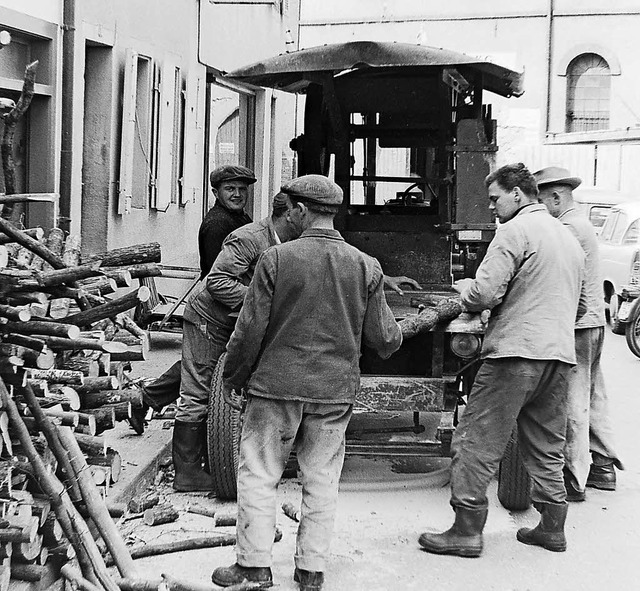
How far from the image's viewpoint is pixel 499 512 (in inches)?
248

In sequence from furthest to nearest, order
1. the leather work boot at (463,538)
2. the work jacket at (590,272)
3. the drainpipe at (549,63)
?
the drainpipe at (549,63), the work jacket at (590,272), the leather work boot at (463,538)

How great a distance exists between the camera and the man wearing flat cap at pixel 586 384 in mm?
6402

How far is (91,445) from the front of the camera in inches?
201

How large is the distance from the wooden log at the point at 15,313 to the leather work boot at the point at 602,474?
4.07 meters

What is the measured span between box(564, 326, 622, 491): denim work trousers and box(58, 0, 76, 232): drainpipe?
16.6 ft

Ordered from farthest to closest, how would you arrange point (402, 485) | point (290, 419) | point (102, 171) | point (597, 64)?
point (597, 64), point (102, 171), point (402, 485), point (290, 419)

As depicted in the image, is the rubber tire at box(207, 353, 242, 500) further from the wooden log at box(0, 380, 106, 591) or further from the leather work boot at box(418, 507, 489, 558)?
the wooden log at box(0, 380, 106, 591)

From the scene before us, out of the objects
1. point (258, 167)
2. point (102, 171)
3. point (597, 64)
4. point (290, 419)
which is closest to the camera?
point (290, 419)

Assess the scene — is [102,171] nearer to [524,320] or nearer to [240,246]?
[240,246]

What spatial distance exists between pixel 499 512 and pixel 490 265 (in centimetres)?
165

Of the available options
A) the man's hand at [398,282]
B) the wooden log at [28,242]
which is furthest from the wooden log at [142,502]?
the man's hand at [398,282]

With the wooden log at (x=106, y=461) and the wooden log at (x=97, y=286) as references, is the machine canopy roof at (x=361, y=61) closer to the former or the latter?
the wooden log at (x=97, y=286)

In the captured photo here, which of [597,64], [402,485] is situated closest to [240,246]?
[402,485]

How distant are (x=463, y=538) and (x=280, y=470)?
46.7 inches
